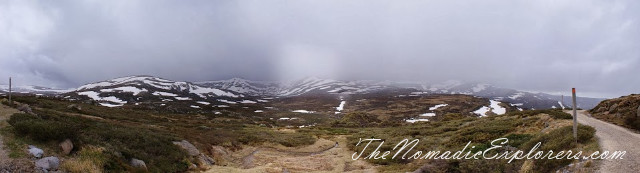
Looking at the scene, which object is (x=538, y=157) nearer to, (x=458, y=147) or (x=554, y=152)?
(x=554, y=152)

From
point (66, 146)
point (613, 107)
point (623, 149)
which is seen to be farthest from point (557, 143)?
point (66, 146)

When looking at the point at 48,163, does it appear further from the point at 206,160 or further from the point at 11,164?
the point at 206,160

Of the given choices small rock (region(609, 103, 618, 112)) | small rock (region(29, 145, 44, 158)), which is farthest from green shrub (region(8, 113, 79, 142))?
small rock (region(609, 103, 618, 112))

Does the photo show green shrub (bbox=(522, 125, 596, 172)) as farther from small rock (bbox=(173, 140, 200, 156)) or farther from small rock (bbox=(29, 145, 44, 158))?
small rock (bbox=(173, 140, 200, 156))

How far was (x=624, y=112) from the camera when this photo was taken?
90.6 ft

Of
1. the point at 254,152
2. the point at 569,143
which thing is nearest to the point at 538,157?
the point at 569,143

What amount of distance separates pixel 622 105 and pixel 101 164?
4049cm

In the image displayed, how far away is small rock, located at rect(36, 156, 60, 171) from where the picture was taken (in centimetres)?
1386

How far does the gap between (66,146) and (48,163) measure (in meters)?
2.04

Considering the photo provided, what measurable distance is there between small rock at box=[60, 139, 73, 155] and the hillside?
33.4 m

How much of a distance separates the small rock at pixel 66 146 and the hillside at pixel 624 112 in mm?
33428

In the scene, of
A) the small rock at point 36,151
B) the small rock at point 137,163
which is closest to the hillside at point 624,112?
the small rock at point 137,163

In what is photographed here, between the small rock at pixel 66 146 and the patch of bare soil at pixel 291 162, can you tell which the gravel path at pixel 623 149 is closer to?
the patch of bare soil at pixel 291 162

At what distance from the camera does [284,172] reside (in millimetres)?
23125
